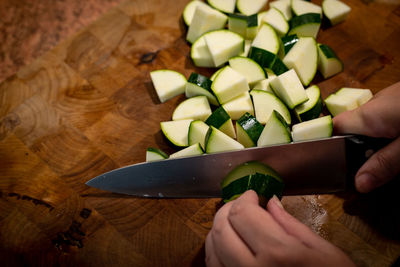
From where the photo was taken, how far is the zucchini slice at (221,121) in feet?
7.59

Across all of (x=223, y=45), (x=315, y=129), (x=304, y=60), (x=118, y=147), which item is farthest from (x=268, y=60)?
(x=118, y=147)

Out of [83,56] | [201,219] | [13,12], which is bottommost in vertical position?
[201,219]

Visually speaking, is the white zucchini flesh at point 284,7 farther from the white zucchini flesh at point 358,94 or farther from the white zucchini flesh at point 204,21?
the white zucchini flesh at point 358,94

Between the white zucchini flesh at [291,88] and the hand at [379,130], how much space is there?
407 mm

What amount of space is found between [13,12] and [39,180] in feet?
6.82

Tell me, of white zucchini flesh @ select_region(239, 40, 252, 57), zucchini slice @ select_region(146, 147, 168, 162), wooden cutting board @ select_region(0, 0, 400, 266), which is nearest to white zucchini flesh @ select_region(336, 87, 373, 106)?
wooden cutting board @ select_region(0, 0, 400, 266)

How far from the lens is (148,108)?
→ 260 centimetres

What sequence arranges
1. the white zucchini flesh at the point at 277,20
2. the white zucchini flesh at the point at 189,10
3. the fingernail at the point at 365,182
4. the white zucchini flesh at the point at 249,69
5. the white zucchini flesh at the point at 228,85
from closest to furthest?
the fingernail at the point at 365,182
the white zucchini flesh at the point at 228,85
the white zucchini flesh at the point at 249,69
the white zucchini flesh at the point at 277,20
the white zucchini flesh at the point at 189,10

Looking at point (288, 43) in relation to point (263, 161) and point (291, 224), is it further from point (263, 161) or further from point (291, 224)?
point (291, 224)

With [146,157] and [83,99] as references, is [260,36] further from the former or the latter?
[83,99]

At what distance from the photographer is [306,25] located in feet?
8.78

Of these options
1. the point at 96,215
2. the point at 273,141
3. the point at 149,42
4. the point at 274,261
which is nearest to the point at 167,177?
the point at 96,215

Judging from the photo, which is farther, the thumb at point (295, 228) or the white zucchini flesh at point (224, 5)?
the white zucchini flesh at point (224, 5)

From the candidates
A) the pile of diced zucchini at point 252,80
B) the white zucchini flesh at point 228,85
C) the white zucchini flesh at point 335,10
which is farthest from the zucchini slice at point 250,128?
the white zucchini flesh at point 335,10
